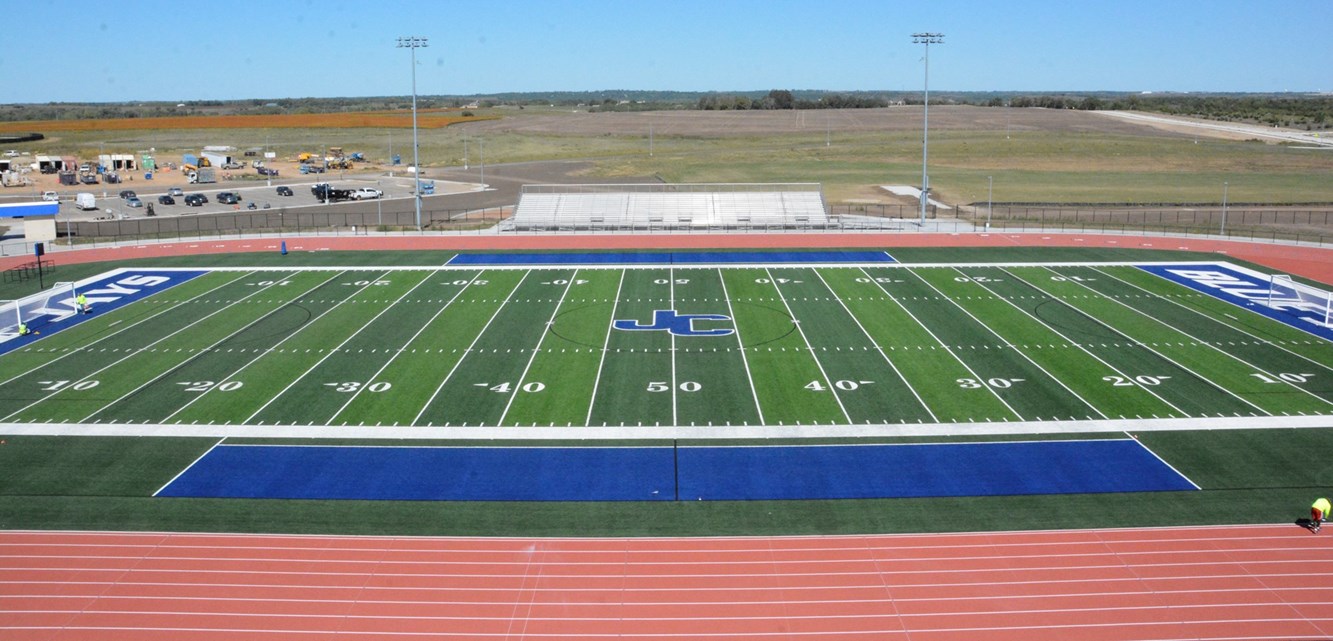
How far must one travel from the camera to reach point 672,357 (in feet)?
97.5

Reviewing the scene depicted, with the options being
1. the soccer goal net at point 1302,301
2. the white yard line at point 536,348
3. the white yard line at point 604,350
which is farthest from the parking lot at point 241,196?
the soccer goal net at point 1302,301

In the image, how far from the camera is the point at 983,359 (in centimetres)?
2936

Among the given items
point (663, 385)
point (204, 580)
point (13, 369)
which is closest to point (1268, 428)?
point (663, 385)

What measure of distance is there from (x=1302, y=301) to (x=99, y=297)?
46.3 meters

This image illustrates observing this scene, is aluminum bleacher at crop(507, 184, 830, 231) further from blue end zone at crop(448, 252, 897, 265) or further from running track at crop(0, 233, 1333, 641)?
running track at crop(0, 233, 1333, 641)

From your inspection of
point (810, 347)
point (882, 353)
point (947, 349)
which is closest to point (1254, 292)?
point (947, 349)

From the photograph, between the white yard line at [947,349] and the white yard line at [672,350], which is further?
the white yard line at [947,349]

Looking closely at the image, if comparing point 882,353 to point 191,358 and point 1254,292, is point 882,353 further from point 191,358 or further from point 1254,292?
point 191,358

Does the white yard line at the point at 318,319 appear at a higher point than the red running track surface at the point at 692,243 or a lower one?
lower

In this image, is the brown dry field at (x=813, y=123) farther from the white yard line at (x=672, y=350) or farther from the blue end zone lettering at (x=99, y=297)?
the blue end zone lettering at (x=99, y=297)

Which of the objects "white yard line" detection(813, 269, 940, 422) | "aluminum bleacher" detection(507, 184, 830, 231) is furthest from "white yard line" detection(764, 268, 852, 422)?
"aluminum bleacher" detection(507, 184, 830, 231)

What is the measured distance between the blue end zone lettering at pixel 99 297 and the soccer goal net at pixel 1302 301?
142 ft

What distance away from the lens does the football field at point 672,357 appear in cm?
2452

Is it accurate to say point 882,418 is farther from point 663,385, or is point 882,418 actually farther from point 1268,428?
point 1268,428
